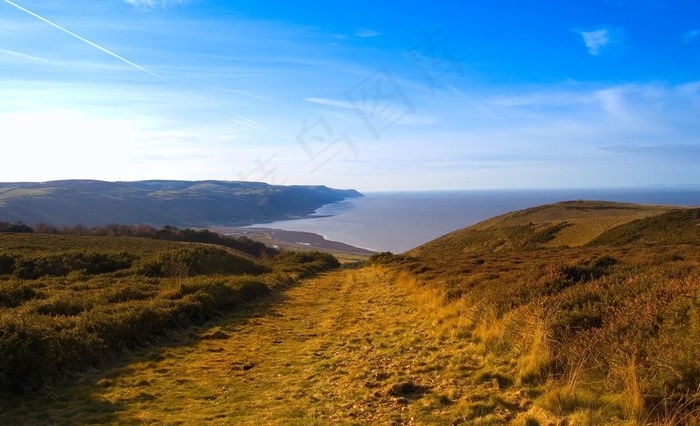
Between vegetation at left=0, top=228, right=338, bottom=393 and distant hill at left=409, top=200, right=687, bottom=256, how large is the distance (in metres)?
38.6

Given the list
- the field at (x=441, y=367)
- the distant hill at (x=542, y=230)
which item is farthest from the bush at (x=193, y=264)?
the distant hill at (x=542, y=230)

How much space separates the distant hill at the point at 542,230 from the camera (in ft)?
184

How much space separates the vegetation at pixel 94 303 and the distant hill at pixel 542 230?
3865cm

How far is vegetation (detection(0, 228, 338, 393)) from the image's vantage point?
22.6ft

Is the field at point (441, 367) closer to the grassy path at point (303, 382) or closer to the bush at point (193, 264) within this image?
the grassy path at point (303, 382)

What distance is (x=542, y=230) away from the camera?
206 ft

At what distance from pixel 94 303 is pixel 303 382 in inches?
310

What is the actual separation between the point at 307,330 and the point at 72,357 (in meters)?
5.48

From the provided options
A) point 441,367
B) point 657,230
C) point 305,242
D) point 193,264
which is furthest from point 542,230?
point 441,367

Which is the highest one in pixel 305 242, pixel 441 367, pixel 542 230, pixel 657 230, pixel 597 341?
pixel 597 341

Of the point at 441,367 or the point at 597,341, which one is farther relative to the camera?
the point at 441,367

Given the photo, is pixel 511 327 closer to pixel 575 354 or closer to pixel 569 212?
pixel 575 354

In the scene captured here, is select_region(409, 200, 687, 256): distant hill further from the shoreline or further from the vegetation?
the vegetation

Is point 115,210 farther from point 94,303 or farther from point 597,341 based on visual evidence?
point 597,341
